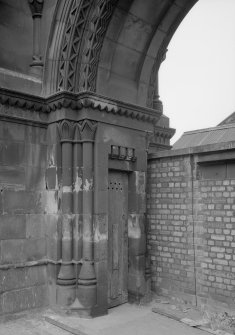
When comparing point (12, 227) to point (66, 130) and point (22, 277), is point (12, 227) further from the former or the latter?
point (66, 130)

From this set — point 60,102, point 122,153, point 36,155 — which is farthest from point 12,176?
point 122,153

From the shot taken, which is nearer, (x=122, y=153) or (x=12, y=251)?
(x=12, y=251)

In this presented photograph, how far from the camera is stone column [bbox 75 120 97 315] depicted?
18.9 feet

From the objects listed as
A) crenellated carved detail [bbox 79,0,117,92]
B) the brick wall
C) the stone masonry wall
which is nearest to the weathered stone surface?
the stone masonry wall

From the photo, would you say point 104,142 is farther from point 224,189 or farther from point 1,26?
point 1,26

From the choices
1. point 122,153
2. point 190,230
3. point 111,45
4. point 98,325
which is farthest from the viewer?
point 122,153

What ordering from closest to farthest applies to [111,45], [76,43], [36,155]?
[76,43]
[36,155]
[111,45]

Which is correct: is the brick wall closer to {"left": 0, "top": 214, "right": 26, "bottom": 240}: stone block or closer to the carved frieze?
the carved frieze

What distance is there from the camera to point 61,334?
5.09 metres

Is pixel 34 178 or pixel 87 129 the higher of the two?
pixel 87 129

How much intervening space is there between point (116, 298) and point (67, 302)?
1010 mm

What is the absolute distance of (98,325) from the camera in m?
5.46

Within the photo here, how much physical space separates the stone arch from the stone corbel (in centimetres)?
19

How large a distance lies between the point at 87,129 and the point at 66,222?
5.05 feet
